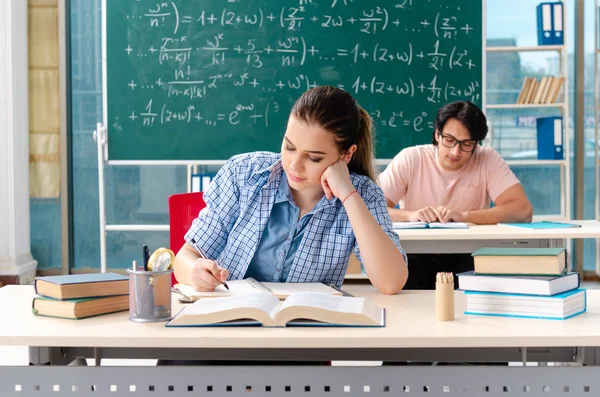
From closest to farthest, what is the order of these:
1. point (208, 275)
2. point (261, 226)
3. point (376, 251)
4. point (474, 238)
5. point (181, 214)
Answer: point (208, 275)
point (376, 251)
point (261, 226)
point (181, 214)
point (474, 238)

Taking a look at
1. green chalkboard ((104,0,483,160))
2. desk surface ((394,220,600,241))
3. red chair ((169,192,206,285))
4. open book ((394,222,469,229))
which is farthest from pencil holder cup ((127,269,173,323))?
green chalkboard ((104,0,483,160))

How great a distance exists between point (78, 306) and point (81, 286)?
0.04 m

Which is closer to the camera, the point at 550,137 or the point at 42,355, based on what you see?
the point at 42,355

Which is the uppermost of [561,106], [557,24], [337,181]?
[557,24]

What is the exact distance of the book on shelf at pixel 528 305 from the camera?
1528 millimetres

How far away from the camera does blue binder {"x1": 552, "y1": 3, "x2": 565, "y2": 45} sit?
491cm

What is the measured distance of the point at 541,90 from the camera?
4969mm

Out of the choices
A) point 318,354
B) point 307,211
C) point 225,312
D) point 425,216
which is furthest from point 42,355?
point 425,216

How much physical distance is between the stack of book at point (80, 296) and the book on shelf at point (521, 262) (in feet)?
2.41

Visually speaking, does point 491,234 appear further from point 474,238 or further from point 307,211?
point 307,211

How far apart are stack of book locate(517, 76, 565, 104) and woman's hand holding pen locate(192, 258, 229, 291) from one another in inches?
149

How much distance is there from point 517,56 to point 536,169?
79 centimetres

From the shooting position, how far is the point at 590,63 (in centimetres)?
529

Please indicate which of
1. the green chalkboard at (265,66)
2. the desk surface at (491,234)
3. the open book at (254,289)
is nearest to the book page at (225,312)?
the open book at (254,289)
